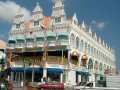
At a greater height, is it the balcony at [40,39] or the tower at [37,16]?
the tower at [37,16]

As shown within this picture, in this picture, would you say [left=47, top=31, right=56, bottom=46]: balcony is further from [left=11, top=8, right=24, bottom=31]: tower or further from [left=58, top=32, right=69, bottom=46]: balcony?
[left=11, top=8, right=24, bottom=31]: tower

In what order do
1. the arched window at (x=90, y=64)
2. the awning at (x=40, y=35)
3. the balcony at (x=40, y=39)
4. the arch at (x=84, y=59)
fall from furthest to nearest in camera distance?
the arched window at (x=90, y=64) < the arch at (x=84, y=59) < the awning at (x=40, y=35) < the balcony at (x=40, y=39)

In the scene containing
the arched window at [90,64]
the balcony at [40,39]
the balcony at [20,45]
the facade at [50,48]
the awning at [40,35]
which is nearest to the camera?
the facade at [50,48]

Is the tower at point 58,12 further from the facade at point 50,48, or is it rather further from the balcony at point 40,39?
the balcony at point 40,39

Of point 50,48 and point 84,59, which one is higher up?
point 50,48

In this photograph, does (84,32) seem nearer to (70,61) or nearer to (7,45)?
(70,61)

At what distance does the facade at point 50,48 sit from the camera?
51.7 metres

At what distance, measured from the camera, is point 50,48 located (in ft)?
175

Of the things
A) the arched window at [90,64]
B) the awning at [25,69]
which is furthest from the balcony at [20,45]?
the arched window at [90,64]

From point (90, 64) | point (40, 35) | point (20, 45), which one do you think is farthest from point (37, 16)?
point (90, 64)

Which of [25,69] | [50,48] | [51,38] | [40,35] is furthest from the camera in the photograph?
[40,35]

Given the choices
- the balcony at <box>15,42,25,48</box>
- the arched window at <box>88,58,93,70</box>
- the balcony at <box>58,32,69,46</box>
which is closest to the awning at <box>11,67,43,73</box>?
the balcony at <box>15,42,25,48</box>

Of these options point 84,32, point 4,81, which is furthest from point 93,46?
point 4,81

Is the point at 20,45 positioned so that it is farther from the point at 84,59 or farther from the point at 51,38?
the point at 84,59
